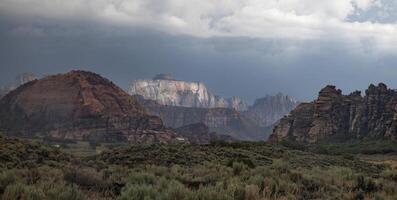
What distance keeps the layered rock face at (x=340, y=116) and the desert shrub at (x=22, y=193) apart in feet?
376

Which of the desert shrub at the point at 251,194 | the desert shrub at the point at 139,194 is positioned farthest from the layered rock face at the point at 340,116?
the desert shrub at the point at 139,194

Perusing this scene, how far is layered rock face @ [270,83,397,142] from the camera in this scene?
128750 mm

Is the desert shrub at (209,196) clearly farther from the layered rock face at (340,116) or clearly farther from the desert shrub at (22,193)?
the layered rock face at (340,116)

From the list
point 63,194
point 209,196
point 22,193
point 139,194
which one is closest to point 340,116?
point 209,196

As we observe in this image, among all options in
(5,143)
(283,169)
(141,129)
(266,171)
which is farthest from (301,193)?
(141,129)

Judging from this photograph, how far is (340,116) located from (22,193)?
447ft

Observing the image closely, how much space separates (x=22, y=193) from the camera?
1167cm

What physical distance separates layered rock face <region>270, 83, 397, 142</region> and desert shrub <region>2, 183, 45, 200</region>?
11459cm

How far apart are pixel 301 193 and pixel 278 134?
130 meters

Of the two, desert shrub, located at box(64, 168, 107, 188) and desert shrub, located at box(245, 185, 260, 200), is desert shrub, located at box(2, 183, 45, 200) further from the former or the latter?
desert shrub, located at box(245, 185, 260, 200)

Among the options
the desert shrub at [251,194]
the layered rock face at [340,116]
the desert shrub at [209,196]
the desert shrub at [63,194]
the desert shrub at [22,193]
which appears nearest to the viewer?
the desert shrub at [22,193]

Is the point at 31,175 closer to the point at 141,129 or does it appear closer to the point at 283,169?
→ the point at 283,169

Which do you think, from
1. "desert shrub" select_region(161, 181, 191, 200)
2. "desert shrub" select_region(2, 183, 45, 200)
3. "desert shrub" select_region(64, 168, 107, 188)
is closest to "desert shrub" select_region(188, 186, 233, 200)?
"desert shrub" select_region(161, 181, 191, 200)

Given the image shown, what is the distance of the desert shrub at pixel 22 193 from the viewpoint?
11469 mm
